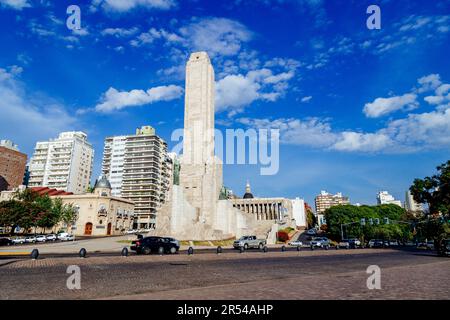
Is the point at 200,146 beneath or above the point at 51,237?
above

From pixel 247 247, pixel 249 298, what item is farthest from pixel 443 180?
pixel 249 298

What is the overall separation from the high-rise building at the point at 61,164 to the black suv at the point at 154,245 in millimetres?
107521

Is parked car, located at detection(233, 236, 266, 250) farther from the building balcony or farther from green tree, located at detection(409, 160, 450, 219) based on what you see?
the building balcony

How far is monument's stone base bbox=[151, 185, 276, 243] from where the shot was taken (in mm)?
46969

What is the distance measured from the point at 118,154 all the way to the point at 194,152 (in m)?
76.7

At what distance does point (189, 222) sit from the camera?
5019 cm

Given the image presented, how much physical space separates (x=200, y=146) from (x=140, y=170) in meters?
65.4

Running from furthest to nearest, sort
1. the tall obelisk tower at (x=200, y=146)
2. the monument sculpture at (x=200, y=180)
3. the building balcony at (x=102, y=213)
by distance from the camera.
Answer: the building balcony at (x=102, y=213) < the tall obelisk tower at (x=200, y=146) < the monument sculpture at (x=200, y=180)

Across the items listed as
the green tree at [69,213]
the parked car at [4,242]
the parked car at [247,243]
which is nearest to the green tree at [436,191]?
the parked car at [247,243]

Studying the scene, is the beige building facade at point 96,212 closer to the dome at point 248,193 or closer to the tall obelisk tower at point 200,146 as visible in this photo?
the tall obelisk tower at point 200,146

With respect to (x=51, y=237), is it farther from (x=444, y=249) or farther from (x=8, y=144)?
(x=8, y=144)

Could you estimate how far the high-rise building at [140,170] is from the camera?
370ft

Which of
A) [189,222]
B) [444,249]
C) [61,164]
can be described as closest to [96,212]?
[189,222]
